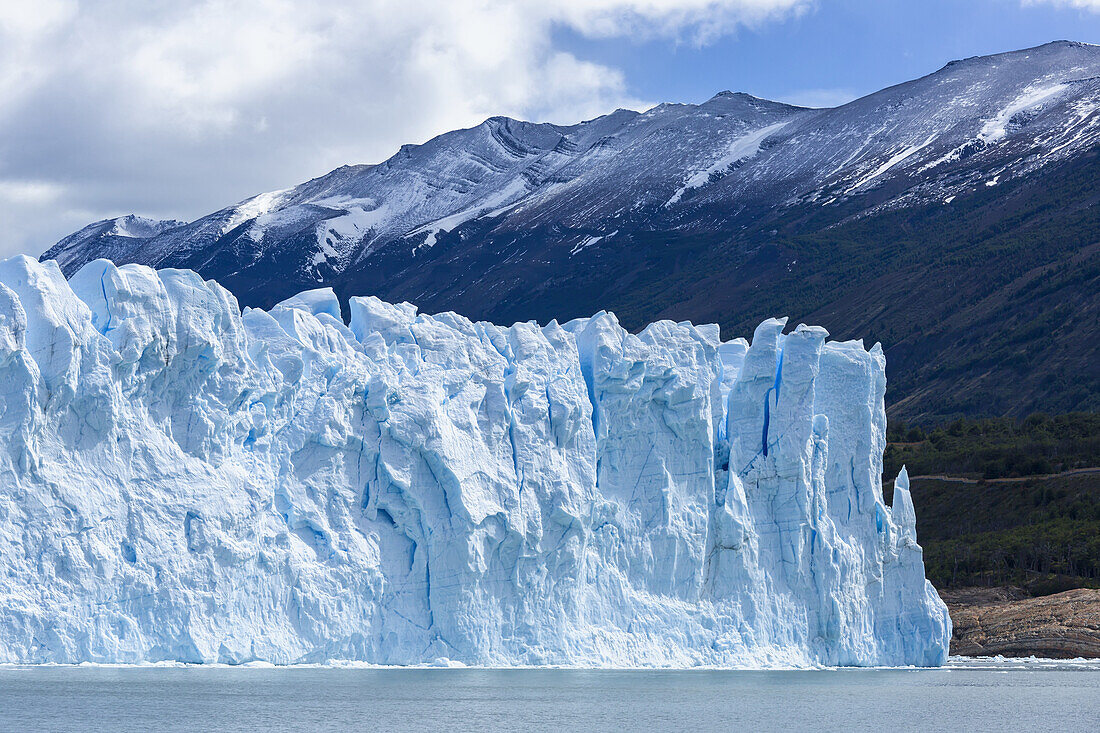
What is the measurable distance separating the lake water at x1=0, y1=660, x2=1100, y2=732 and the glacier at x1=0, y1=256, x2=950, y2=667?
0.90 meters

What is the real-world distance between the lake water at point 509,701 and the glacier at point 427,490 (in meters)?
0.90

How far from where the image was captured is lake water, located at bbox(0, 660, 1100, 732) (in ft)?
78.6

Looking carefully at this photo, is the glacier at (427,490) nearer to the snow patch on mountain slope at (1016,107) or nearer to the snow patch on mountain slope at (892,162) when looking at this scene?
the snow patch on mountain slope at (892,162)

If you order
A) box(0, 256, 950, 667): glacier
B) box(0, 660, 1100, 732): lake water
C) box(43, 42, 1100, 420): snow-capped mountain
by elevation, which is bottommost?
box(0, 660, 1100, 732): lake water

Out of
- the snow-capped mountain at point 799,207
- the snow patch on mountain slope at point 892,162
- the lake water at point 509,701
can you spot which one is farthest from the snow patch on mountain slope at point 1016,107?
the lake water at point 509,701

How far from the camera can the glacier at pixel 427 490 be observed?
88.1ft

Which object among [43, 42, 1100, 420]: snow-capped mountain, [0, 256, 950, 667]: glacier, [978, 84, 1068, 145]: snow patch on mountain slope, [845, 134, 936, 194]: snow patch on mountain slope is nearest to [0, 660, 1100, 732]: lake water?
[0, 256, 950, 667]: glacier

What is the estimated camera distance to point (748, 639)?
111 ft

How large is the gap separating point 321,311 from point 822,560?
1385cm

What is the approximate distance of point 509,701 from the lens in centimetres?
2784

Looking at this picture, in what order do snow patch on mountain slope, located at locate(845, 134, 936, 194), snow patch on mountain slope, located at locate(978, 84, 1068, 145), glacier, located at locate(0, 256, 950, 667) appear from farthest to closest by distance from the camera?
snow patch on mountain slope, located at locate(845, 134, 936, 194) < snow patch on mountain slope, located at locate(978, 84, 1068, 145) < glacier, located at locate(0, 256, 950, 667)

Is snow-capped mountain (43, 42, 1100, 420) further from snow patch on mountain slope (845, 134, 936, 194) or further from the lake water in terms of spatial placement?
the lake water

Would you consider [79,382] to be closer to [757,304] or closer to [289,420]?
[289,420]

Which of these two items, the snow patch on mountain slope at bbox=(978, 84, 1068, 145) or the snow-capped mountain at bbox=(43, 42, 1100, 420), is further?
the snow patch on mountain slope at bbox=(978, 84, 1068, 145)
